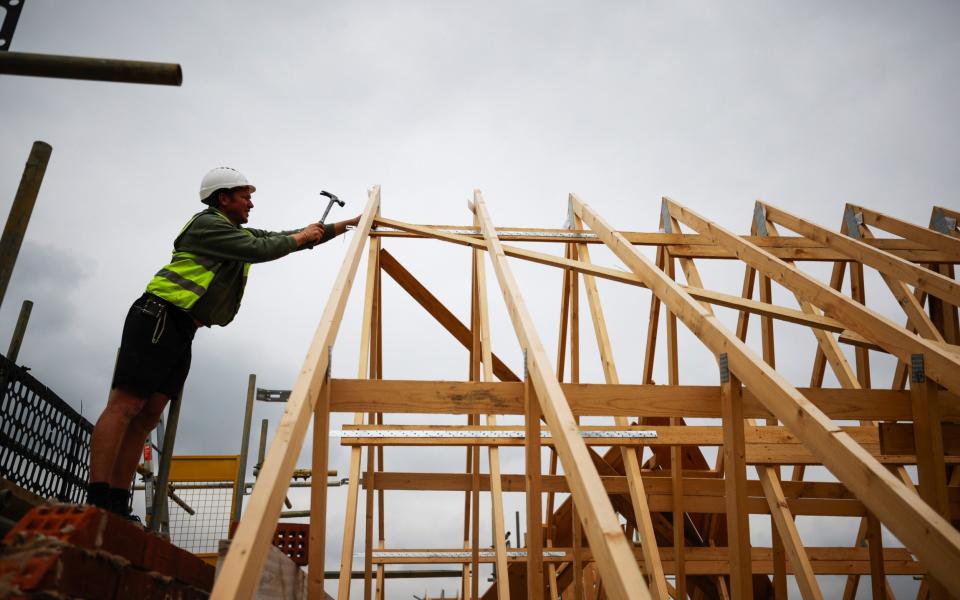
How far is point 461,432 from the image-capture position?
4.37m

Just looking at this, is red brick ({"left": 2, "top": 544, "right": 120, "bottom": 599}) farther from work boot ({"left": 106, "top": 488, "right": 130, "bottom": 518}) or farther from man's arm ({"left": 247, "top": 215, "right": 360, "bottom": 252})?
man's arm ({"left": 247, "top": 215, "right": 360, "bottom": 252})

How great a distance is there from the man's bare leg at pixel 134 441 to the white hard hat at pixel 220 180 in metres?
1.19

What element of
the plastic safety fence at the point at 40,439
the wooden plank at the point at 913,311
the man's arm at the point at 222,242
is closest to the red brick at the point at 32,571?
the plastic safety fence at the point at 40,439

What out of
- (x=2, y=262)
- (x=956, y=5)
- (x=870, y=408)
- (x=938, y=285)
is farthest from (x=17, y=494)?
(x=956, y=5)

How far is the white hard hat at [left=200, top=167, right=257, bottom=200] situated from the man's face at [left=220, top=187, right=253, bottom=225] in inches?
1.7

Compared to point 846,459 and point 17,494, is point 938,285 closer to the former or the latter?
point 846,459

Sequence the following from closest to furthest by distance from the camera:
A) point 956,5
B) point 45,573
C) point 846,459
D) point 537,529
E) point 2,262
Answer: point 45,573, point 846,459, point 2,262, point 537,529, point 956,5

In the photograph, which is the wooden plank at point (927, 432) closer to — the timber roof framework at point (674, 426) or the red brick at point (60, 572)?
the timber roof framework at point (674, 426)

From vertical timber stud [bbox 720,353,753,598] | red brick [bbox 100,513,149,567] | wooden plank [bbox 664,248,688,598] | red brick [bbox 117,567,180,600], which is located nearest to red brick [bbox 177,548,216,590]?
red brick [bbox 117,567,180,600]

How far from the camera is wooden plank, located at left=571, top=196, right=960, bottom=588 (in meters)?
2.08

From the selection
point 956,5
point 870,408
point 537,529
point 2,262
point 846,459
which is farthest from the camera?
point 956,5

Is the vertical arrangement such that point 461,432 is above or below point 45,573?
above

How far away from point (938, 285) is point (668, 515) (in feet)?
11.9

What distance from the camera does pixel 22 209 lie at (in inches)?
110
